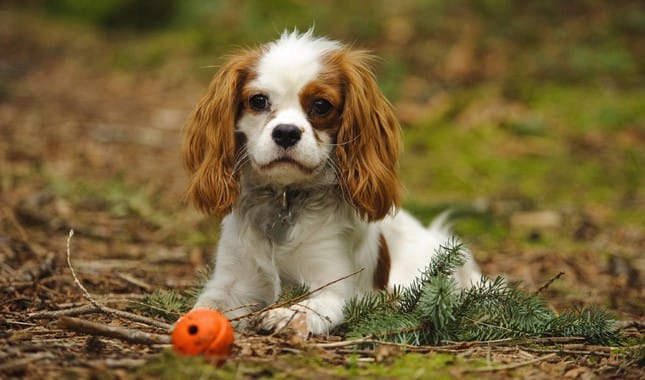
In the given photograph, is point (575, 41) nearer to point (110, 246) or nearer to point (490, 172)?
point (490, 172)

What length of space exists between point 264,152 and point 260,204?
0.38 meters

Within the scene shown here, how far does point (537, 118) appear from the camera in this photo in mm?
8312

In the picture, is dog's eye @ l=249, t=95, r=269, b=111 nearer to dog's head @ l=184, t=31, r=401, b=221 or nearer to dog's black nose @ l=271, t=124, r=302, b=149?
dog's head @ l=184, t=31, r=401, b=221

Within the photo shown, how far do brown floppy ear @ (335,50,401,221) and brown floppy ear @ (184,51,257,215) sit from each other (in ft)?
1.53

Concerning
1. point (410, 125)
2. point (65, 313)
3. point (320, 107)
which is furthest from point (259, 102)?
point (410, 125)

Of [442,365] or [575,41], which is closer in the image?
[442,365]

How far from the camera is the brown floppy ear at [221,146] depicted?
137 inches

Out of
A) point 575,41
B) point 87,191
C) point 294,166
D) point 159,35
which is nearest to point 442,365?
point 294,166

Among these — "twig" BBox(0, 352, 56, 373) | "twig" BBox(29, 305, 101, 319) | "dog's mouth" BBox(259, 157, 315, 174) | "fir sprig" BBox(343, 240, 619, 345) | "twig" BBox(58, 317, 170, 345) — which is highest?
"dog's mouth" BBox(259, 157, 315, 174)

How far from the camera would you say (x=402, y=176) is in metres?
7.27

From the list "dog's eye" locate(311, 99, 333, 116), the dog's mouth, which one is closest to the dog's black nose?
the dog's mouth

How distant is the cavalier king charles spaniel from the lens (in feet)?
11.0

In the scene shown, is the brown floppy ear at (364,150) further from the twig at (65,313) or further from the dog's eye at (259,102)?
the twig at (65,313)

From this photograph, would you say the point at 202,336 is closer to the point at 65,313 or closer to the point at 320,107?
the point at 65,313
